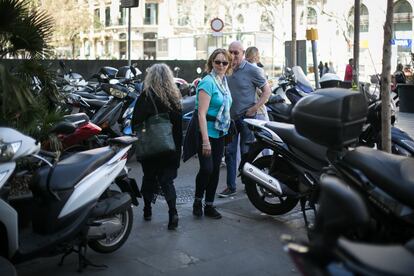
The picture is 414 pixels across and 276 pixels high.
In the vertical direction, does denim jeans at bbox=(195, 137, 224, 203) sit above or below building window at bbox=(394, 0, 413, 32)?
below

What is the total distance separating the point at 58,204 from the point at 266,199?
2.63m

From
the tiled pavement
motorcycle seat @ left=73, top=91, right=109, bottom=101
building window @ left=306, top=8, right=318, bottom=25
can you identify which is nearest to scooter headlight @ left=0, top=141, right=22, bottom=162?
the tiled pavement

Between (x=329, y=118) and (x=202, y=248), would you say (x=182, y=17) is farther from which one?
(x=329, y=118)

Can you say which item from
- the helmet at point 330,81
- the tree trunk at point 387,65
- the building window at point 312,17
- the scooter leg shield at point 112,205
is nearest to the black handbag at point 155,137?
the scooter leg shield at point 112,205

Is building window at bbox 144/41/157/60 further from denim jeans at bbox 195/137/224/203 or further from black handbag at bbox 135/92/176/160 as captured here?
black handbag at bbox 135/92/176/160

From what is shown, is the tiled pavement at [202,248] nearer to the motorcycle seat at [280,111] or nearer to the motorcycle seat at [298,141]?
the motorcycle seat at [298,141]

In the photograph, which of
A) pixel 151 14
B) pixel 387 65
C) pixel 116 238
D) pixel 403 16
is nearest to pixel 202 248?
pixel 116 238

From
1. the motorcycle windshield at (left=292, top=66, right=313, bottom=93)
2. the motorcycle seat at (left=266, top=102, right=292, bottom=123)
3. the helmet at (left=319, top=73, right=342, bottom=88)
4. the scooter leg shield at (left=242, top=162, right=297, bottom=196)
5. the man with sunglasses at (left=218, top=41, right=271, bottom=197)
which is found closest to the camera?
the scooter leg shield at (left=242, top=162, right=297, bottom=196)

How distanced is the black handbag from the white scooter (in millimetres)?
736

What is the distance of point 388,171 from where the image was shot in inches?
137

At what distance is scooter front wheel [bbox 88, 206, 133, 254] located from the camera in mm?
4996

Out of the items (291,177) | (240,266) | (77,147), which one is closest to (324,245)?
(240,266)

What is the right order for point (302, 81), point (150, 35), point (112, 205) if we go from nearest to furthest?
1. point (112, 205)
2. point (302, 81)
3. point (150, 35)

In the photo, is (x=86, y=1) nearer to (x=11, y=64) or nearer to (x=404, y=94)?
(x=404, y=94)
